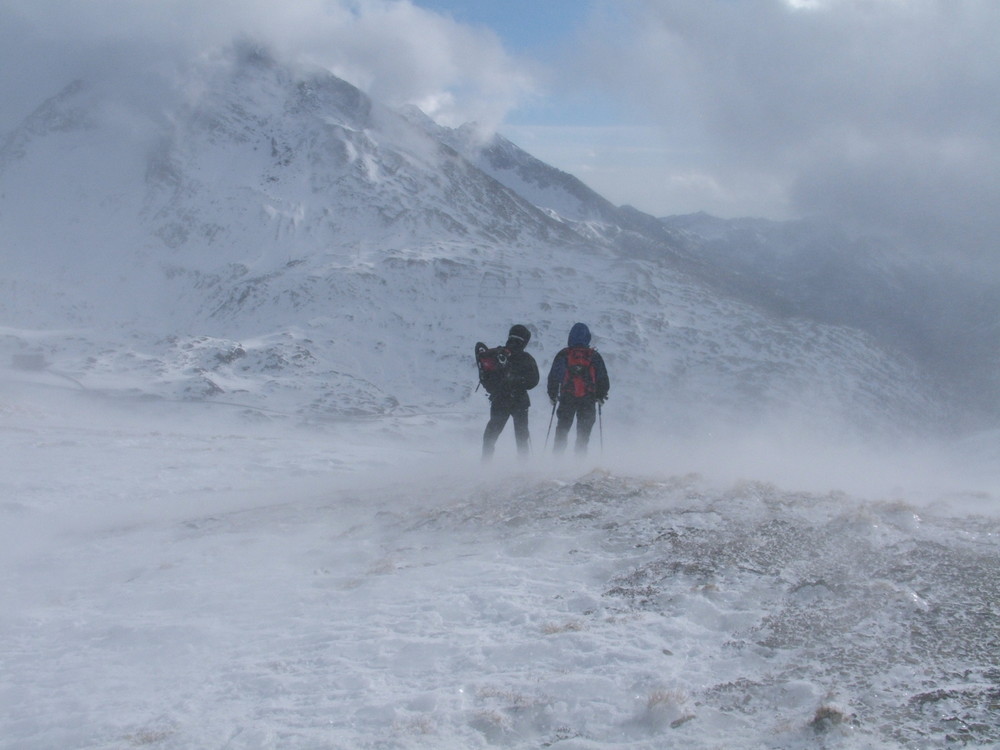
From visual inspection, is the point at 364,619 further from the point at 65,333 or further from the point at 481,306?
the point at 481,306

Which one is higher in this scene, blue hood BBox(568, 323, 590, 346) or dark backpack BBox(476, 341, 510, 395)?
blue hood BBox(568, 323, 590, 346)

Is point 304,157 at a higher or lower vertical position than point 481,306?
higher

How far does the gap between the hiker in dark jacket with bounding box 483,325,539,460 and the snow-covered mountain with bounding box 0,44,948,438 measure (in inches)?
1632

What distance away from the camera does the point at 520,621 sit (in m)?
5.59

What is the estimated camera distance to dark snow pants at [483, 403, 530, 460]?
42.2ft

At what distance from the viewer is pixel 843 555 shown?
659cm

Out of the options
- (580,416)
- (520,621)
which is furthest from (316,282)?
(520,621)

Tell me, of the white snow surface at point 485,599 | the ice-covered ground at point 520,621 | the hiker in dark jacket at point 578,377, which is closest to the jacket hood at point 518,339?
the hiker in dark jacket at point 578,377

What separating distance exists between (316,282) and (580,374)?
207 ft

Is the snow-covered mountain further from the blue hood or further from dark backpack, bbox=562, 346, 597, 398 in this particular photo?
the blue hood

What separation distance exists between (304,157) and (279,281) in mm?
22250

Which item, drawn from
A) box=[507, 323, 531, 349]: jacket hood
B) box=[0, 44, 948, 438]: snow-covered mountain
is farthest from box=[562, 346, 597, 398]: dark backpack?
box=[0, 44, 948, 438]: snow-covered mountain

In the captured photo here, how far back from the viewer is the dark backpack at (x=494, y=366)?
41.3 ft

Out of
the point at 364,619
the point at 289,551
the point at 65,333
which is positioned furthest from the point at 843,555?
the point at 65,333
